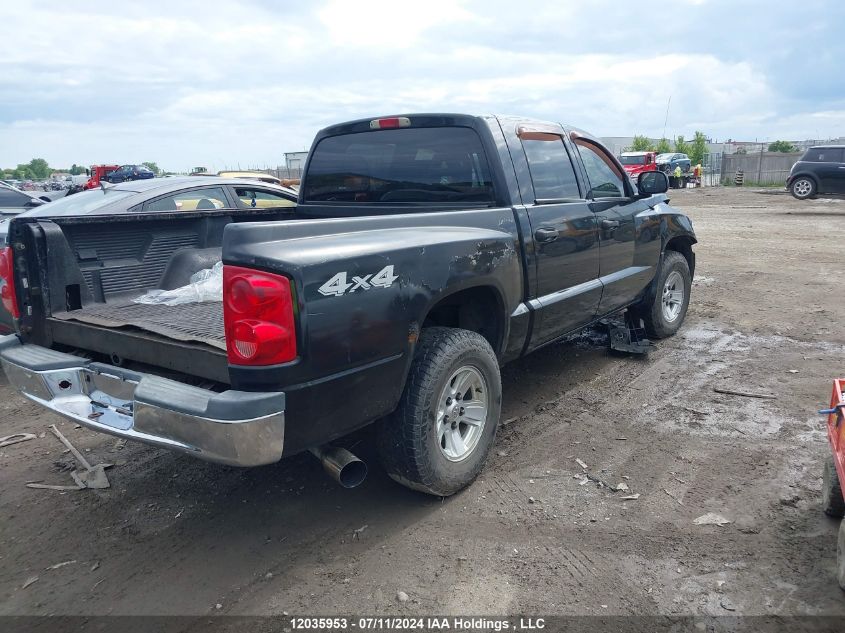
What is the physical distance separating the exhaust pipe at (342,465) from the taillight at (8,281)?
1855mm

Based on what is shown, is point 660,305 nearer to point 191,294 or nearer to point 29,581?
point 191,294

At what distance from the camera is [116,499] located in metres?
3.61

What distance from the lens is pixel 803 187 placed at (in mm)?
19406

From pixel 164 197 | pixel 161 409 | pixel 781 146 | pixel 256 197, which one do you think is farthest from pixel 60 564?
pixel 781 146

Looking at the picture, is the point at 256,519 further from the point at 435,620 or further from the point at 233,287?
the point at 233,287

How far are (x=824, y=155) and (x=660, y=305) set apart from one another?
54.8 ft

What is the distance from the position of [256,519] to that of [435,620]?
121cm

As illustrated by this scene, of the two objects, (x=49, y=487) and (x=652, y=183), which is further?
(x=652, y=183)

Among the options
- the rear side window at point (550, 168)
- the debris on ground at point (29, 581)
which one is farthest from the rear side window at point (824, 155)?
the debris on ground at point (29, 581)

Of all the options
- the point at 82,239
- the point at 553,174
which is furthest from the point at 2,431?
the point at 553,174

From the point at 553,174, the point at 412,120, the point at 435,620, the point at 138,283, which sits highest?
the point at 412,120

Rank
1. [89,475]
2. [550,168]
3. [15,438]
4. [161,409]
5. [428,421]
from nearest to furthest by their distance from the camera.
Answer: [161,409] < [428,421] < [89,475] < [550,168] < [15,438]

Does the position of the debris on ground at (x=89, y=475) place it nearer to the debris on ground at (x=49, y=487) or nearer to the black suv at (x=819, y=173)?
the debris on ground at (x=49, y=487)

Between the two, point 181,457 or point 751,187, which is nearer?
point 181,457
